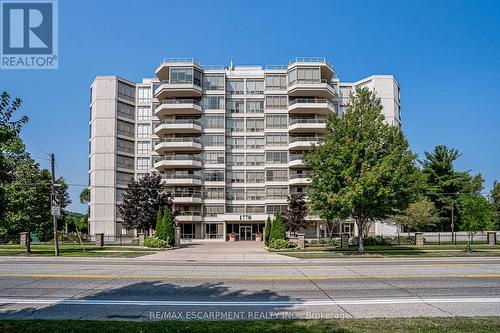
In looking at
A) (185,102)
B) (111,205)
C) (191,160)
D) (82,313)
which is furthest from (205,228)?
(82,313)

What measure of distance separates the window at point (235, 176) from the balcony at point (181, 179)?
4767mm

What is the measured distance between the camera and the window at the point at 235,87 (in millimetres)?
62562

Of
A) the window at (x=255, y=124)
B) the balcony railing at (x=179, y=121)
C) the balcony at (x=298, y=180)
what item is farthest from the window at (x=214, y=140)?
the balcony at (x=298, y=180)

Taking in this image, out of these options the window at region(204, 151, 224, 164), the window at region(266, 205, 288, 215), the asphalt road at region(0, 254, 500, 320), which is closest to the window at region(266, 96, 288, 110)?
the window at region(204, 151, 224, 164)

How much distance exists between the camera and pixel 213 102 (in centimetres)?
6147

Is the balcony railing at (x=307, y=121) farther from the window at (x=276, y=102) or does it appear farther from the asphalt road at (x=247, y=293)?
the asphalt road at (x=247, y=293)

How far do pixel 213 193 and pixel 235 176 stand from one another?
4408mm

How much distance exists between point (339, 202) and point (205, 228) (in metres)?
35.9

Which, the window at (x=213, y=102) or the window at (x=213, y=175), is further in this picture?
the window at (x=213, y=102)

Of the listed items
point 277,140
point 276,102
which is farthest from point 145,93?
point 277,140

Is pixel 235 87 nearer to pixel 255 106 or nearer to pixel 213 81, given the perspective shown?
pixel 213 81

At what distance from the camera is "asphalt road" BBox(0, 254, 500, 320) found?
32.2 ft

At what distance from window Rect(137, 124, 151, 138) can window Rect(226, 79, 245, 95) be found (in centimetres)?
1544

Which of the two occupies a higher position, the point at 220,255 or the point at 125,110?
the point at 125,110
